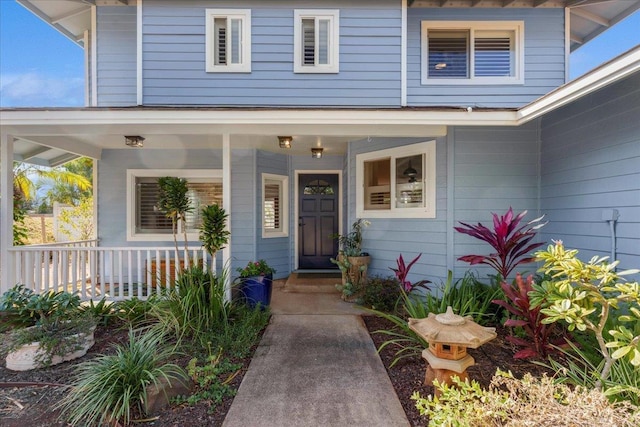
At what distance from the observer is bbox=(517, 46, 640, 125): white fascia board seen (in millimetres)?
2451

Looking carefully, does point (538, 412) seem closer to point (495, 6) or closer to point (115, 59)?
point (495, 6)

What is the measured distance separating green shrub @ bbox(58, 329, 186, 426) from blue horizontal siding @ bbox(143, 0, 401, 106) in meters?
3.96

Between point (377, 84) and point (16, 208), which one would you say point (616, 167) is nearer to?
point (377, 84)

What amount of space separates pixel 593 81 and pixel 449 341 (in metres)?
2.58

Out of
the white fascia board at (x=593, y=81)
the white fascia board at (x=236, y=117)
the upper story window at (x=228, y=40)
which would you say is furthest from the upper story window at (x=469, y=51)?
the upper story window at (x=228, y=40)

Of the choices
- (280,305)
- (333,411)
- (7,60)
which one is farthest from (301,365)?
(7,60)

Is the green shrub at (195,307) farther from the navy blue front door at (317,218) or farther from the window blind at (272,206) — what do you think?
the navy blue front door at (317,218)

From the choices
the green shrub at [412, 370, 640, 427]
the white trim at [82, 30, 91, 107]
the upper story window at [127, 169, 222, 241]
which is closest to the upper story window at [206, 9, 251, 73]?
the upper story window at [127, 169, 222, 241]

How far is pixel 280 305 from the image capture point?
4762mm

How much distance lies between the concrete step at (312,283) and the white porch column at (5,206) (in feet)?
12.6

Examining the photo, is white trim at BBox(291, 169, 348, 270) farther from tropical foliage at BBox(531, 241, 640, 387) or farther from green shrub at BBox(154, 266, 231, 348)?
tropical foliage at BBox(531, 241, 640, 387)

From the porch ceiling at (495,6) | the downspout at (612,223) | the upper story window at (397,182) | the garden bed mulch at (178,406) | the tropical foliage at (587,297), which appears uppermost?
the porch ceiling at (495,6)

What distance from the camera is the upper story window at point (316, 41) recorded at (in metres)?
5.14

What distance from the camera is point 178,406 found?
2.35 m
